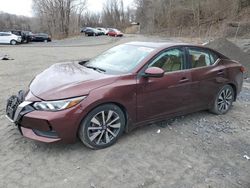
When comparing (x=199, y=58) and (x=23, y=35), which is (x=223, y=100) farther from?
(x=23, y=35)

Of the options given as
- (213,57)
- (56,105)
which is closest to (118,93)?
(56,105)

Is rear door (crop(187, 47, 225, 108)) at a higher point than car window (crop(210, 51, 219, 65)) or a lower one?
lower

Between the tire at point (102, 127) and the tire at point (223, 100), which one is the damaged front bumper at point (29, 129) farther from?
the tire at point (223, 100)

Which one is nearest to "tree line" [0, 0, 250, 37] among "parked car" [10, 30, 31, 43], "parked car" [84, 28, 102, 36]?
"parked car" [84, 28, 102, 36]

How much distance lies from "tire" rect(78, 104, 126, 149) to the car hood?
1.07ft

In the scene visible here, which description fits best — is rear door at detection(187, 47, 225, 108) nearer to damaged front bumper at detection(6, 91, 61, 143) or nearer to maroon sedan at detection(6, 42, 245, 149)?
maroon sedan at detection(6, 42, 245, 149)

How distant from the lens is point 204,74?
4.21 metres

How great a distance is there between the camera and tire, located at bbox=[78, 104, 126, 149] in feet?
10.3

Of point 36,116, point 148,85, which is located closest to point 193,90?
point 148,85

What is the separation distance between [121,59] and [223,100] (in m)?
2.28

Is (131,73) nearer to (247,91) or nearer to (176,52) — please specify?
(176,52)

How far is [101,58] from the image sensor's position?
427 centimetres

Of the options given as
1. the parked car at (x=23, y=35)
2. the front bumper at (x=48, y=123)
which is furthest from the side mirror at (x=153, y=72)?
the parked car at (x=23, y=35)

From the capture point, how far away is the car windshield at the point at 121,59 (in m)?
3.62
